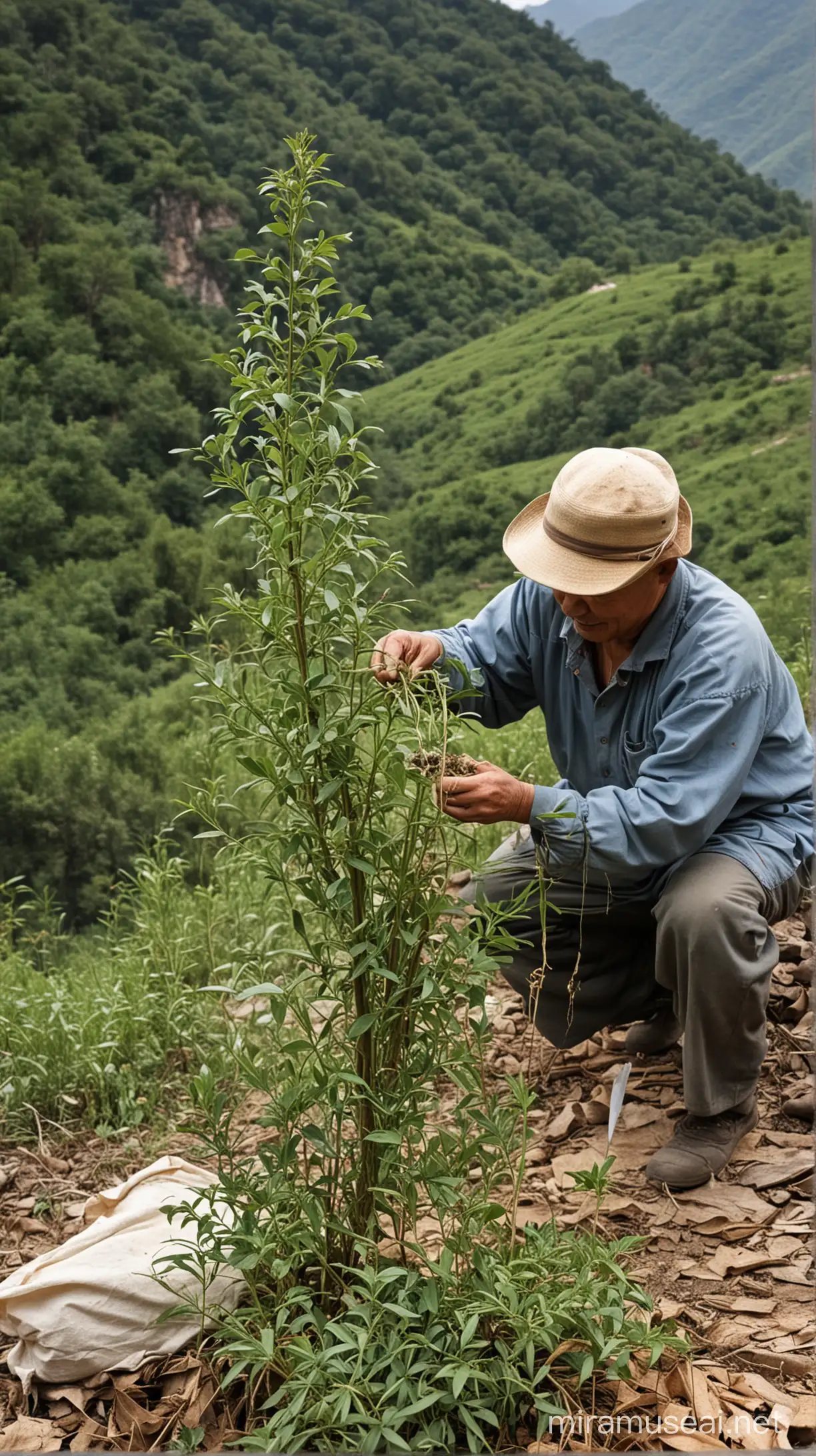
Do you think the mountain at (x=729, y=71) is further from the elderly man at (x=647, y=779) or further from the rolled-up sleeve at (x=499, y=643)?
the elderly man at (x=647, y=779)

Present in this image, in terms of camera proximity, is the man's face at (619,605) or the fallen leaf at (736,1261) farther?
the man's face at (619,605)

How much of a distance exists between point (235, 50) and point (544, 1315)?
58773 millimetres

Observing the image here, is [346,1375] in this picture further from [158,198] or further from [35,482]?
[158,198]

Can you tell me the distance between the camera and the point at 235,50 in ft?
172

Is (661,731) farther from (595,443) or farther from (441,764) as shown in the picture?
(595,443)

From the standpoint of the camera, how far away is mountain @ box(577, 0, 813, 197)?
52094mm

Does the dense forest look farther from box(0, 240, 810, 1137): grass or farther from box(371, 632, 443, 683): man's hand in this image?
box(371, 632, 443, 683): man's hand

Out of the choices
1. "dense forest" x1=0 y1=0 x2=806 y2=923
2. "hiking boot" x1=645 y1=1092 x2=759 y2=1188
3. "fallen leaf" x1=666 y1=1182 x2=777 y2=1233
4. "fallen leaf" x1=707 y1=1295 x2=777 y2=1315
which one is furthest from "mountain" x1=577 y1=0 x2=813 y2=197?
"fallen leaf" x1=707 y1=1295 x2=777 y2=1315

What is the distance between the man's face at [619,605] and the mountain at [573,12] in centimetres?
8324

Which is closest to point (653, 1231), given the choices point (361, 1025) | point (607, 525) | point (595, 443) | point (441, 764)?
point (361, 1025)

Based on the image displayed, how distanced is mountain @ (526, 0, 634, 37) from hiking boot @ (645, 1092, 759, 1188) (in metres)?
83.7

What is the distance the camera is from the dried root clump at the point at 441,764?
7.00 ft

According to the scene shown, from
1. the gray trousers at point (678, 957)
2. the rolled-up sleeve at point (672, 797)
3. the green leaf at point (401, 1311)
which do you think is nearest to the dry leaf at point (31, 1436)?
the green leaf at point (401, 1311)

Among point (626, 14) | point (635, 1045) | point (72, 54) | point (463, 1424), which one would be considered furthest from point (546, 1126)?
point (626, 14)
